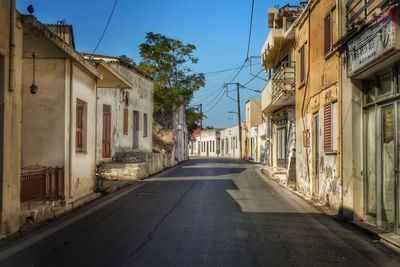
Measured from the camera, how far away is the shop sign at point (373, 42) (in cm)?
789

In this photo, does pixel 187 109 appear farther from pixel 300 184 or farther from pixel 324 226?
pixel 324 226

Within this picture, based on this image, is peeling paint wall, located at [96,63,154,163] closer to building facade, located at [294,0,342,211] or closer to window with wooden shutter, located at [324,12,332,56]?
building facade, located at [294,0,342,211]

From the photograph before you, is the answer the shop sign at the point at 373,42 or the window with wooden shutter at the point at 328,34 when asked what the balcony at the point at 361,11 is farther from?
the window with wooden shutter at the point at 328,34

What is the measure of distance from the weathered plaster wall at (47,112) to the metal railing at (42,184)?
0.43 m

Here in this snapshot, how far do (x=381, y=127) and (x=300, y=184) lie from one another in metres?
→ 8.11

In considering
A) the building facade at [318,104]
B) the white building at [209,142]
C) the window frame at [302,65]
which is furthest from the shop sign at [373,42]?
the white building at [209,142]

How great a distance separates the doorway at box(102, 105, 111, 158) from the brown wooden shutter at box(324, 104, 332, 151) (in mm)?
13921

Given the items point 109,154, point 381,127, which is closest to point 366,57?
point 381,127

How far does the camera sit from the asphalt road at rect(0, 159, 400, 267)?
22.3 ft

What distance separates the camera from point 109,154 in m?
25.3

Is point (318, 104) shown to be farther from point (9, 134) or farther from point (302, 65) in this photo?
point (9, 134)

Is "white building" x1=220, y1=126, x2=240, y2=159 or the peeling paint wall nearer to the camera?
the peeling paint wall

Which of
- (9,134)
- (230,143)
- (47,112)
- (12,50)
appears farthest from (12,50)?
(230,143)

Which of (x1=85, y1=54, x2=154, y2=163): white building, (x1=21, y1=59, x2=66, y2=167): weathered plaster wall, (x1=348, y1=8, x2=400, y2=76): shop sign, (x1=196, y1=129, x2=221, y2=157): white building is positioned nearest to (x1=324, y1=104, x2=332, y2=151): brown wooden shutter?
(x1=348, y1=8, x2=400, y2=76): shop sign
